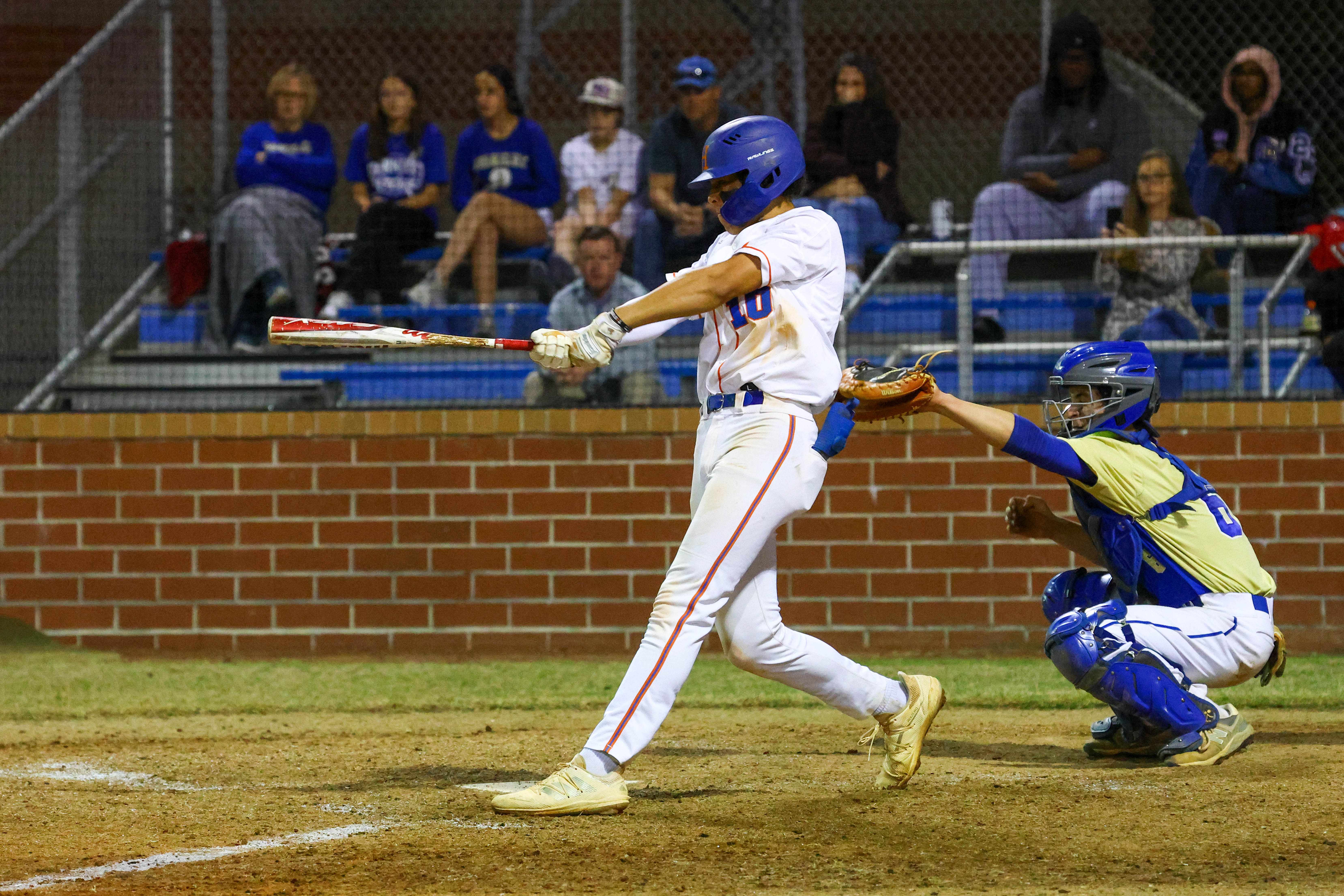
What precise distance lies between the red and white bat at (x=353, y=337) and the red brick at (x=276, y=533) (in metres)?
3.39

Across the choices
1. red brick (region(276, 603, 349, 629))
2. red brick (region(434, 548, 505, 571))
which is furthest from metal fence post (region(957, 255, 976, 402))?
red brick (region(276, 603, 349, 629))

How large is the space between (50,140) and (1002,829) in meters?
7.24

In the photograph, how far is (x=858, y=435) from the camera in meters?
7.57

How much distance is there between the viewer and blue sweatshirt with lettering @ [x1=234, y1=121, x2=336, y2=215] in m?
8.98

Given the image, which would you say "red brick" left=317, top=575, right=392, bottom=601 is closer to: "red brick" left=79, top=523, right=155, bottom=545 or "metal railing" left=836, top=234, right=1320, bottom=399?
"red brick" left=79, top=523, right=155, bottom=545

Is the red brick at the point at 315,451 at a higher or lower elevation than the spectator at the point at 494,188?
lower

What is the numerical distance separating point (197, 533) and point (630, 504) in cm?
229

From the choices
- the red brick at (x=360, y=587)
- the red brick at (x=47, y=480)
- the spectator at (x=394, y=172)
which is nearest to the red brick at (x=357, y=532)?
the red brick at (x=360, y=587)

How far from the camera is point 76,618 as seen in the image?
786 cm

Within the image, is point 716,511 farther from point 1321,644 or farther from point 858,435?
point 1321,644

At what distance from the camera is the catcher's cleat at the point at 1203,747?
4.74 metres

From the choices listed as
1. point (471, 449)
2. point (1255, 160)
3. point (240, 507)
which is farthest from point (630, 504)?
point (1255, 160)

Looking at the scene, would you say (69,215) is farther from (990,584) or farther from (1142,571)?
(1142,571)

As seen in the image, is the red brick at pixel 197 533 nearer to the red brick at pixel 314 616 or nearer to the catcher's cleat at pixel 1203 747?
the red brick at pixel 314 616
